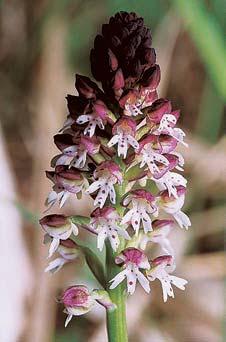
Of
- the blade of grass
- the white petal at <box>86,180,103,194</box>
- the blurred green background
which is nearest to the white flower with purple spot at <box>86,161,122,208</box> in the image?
the white petal at <box>86,180,103,194</box>

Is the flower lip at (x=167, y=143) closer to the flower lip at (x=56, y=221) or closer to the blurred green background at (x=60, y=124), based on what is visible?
the flower lip at (x=56, y=221)

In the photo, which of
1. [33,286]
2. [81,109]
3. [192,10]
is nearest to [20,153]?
[33,286]

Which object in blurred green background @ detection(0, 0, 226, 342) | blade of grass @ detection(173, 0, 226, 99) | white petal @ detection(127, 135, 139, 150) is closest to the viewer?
white petal @ detection(127, 135, 139, 150)

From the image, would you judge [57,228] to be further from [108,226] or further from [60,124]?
[60,124]

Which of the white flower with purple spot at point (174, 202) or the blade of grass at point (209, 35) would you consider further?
the blade of grass at point (209, 35)

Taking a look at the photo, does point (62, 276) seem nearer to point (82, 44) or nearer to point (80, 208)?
point (80, 208)

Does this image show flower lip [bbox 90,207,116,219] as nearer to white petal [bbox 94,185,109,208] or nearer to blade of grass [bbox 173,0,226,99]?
white petal [bbox 94,185,109,208]

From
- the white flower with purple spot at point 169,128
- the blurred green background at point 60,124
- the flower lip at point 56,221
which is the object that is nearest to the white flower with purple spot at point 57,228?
the flower lip at point 56,221
